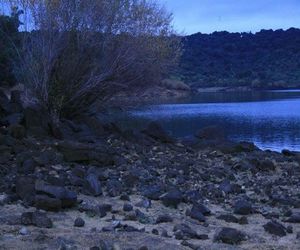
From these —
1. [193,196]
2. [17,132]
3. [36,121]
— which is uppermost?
[36,121]

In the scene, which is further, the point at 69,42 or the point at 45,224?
the point at 69,42

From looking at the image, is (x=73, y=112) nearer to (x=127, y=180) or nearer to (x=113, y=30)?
(x=113, y=30)

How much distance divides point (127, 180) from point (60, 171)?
3.96ft

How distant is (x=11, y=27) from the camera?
22031 mm

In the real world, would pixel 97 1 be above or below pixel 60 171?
above

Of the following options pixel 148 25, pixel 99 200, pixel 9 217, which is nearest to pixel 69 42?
pixel 148 25

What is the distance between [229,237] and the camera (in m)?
7.51

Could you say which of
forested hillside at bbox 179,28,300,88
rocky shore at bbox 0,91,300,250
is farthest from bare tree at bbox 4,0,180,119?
forested hillside at bbox 179,28,300,88

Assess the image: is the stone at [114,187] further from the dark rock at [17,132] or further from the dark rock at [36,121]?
the dark rock at [36,121]

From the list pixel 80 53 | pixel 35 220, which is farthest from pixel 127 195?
pixel 80 53

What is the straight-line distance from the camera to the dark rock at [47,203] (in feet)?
26.7

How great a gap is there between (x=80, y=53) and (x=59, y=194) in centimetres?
980

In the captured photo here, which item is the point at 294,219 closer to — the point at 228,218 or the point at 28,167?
the point at 228,218

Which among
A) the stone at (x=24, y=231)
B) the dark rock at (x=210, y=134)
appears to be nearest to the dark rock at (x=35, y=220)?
the stone at (x=24, y=231)
